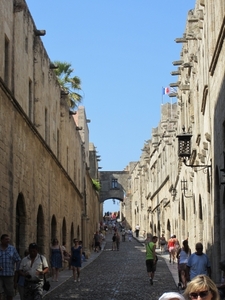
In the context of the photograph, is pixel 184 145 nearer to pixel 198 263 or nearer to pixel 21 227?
pixel 21 227

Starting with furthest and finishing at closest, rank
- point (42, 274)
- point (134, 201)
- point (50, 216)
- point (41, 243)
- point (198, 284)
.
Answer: point (134, 201)
point (50, 216)
point (41, 243)
point (42, 274)
point (198, 284)

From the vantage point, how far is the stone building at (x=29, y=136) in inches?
717

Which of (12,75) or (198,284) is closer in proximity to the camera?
(198,284)

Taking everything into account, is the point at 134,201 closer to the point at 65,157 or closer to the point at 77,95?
the point at 77,95

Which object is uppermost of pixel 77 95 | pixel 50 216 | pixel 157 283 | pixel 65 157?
pixel 77 95

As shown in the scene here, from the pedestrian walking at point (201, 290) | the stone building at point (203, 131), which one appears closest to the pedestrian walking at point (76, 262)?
the stone building at point (203, 131)

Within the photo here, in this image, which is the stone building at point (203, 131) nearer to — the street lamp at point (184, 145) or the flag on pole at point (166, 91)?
the street lamp at point (184, 145)

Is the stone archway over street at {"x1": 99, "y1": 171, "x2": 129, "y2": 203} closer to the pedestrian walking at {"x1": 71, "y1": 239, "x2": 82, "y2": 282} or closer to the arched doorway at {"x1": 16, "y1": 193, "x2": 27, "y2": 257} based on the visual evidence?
the pedestrian walking at {"x1": 71, "y1": 239, "x2": 82, "y2": 282}

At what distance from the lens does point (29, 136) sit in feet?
70.9

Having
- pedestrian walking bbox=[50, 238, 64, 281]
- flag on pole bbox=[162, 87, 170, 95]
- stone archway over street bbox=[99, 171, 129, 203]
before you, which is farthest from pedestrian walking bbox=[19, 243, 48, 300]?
stone archway over street bbox=[99, 171, 129, 203]

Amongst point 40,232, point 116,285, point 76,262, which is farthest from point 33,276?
point 40,232

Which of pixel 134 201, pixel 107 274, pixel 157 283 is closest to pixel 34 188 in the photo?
pixel 157 283

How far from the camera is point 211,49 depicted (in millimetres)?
19359

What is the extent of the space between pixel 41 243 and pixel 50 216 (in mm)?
2379
